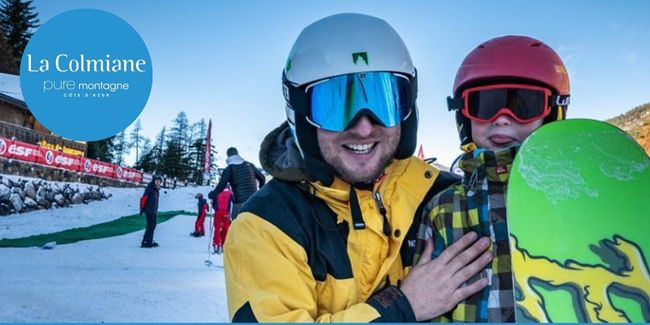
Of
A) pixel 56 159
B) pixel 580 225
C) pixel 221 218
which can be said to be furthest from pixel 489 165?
pixel 56 159

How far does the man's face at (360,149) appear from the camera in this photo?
6.12 ft

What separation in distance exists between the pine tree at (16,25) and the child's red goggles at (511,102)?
41917mm

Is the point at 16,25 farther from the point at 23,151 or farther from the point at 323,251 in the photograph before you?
the point at 323,251

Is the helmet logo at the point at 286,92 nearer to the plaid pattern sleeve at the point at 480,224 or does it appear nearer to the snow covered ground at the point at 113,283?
the plaid pattern sleeve at the point at 480,224

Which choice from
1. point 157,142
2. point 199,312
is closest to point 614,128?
point 199,312

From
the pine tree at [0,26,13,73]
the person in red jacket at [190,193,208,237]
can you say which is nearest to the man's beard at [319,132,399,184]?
the person in red jacket at [190,193,208,237]

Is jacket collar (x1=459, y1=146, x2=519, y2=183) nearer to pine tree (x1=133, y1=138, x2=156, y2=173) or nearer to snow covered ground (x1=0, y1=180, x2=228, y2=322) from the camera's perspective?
snow covered ground (x1=0, y1=180, x2=228, y2=322)

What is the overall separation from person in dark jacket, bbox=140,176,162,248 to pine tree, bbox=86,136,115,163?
2630cm

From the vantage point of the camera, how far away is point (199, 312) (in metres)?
4.71

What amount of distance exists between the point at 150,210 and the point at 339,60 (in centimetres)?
877

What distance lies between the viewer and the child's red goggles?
2188 millimetres

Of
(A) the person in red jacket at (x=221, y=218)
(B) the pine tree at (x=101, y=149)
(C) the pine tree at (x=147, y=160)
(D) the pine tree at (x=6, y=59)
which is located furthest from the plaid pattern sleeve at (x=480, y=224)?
(C) the pine tree at (x=147, y=160)

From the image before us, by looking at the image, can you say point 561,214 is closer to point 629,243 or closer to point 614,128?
point 629,243

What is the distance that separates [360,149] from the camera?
1920 mm
